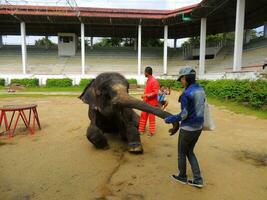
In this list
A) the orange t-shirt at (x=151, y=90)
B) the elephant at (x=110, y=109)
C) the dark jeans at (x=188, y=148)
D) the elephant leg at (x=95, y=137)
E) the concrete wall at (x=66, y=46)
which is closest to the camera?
the dark jeans at (x=188, y=148)

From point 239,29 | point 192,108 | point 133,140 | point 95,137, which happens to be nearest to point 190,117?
point 192,108

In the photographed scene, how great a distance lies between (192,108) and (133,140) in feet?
6.47

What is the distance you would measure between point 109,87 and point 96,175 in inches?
69.5

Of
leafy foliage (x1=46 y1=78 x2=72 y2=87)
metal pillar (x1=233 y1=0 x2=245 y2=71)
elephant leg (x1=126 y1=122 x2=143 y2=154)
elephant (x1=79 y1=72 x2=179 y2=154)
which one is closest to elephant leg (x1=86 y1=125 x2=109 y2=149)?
elephant (x1=79 y1=72 x2=179 y2=154)

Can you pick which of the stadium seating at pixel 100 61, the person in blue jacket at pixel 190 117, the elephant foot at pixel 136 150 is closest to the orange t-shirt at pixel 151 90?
the elephant foot at pixel 136 150

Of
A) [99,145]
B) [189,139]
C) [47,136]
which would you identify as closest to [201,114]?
[189,139]

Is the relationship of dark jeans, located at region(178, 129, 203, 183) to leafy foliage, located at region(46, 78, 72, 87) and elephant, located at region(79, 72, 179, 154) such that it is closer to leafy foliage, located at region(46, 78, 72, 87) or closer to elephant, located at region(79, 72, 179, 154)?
elephant, located at region(79, 72, 179, 154)

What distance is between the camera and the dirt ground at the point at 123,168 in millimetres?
3625

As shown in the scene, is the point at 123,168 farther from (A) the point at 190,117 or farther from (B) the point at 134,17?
(B) the point at 134,17

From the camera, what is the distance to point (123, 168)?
14.8ft

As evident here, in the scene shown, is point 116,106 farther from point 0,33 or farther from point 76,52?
point 0,33

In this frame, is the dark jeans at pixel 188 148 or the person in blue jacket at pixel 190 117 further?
the dark jeans at pixel 188 148

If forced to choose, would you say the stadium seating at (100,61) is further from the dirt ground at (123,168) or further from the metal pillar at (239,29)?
the dirt ground at (123,168)

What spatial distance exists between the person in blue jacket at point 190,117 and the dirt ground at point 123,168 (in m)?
0.41
